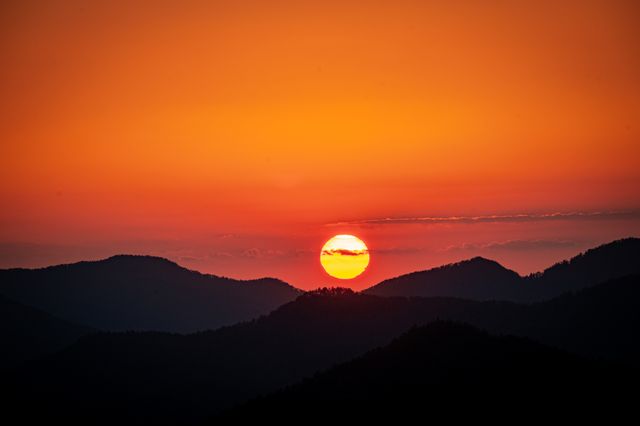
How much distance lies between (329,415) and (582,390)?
55.7 m

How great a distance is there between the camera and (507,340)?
19262cm

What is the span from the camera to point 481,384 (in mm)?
170125

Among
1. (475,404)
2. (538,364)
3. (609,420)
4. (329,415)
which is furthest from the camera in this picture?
(329,415)

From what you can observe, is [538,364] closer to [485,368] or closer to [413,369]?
[485,368]

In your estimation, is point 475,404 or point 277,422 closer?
point 475,404

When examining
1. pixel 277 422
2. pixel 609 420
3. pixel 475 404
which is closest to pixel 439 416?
pixel 475 404

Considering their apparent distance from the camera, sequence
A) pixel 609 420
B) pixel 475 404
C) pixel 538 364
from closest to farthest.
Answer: pixel 609 420 → pixel 475 404 → pixel 538 364

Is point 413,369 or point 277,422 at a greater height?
point 413,369

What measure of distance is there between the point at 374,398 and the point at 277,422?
89.3ft

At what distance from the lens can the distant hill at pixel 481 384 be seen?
15950 cm

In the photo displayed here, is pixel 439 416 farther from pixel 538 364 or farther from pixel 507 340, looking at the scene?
pixel 507 340

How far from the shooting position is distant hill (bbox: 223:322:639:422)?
523 ft

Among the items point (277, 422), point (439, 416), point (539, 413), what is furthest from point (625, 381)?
point (277, 422)

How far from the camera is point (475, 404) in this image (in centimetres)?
16175
